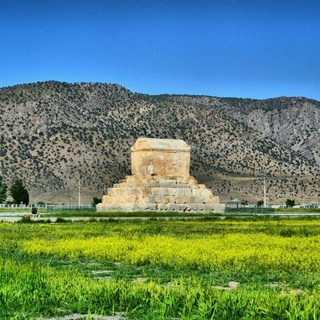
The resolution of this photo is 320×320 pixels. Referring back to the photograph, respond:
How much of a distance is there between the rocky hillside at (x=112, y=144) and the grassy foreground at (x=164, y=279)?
78.5 metres

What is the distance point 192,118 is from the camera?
5527 inches

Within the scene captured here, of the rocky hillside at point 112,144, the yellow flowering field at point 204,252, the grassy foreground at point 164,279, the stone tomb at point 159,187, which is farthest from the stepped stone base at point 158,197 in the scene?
the rocky hillside at point 112,144

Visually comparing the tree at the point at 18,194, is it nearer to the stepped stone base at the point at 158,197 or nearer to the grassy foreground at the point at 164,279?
the stepped stone base at the point at 158,197

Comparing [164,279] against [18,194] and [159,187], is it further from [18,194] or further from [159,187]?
[18,194]

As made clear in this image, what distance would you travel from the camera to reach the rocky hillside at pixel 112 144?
352 feet

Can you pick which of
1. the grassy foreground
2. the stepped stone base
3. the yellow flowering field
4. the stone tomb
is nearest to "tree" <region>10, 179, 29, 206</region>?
the stone tomb

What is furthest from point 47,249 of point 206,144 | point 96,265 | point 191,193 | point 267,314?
point 206,144

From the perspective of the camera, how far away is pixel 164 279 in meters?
14.1

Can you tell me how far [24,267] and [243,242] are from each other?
9.82 m

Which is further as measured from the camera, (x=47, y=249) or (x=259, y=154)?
(x=259, y=154)

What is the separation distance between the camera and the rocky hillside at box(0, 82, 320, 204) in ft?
352

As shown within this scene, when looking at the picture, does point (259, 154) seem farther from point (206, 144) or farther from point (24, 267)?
point (24, 267)

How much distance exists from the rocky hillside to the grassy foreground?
3089 inches

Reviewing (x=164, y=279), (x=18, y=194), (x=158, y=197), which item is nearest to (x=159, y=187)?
(x=158, y=197)
